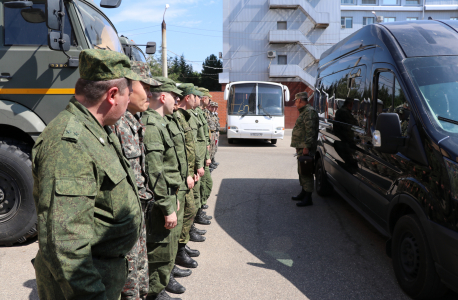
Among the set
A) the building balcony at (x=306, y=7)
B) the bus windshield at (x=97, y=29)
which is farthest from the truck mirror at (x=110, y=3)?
the building balcony at (x=306, y=7)

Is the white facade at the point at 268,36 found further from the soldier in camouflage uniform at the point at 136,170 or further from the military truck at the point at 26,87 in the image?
the soldier in camouflage uniform at the point at 136,170

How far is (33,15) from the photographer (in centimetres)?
402

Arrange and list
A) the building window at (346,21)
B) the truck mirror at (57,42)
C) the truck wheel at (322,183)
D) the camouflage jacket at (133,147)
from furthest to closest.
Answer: the building window at (346,21)
the truck wheel at (322,183)
the truck mirror at (57,42)
the camouflage jacket at (133,147)

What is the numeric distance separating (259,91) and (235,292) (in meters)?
13.5

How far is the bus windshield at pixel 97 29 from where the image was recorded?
4.29m

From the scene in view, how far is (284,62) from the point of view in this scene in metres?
35.7

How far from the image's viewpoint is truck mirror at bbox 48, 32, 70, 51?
11.9 ft

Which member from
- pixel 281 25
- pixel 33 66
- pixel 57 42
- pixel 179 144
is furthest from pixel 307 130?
pixel 281 25

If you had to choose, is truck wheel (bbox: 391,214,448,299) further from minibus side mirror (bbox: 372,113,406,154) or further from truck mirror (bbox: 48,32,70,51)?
truck mirror (bbox: 48,32,70,51)

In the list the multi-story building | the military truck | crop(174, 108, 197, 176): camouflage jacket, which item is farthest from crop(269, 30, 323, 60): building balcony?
the military truck

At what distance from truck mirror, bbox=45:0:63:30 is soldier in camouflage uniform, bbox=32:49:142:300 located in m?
2.26

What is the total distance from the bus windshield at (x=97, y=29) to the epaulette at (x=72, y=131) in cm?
310

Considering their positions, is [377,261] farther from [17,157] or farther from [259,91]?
[259,91]

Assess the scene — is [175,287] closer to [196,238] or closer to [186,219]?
[186,219]
